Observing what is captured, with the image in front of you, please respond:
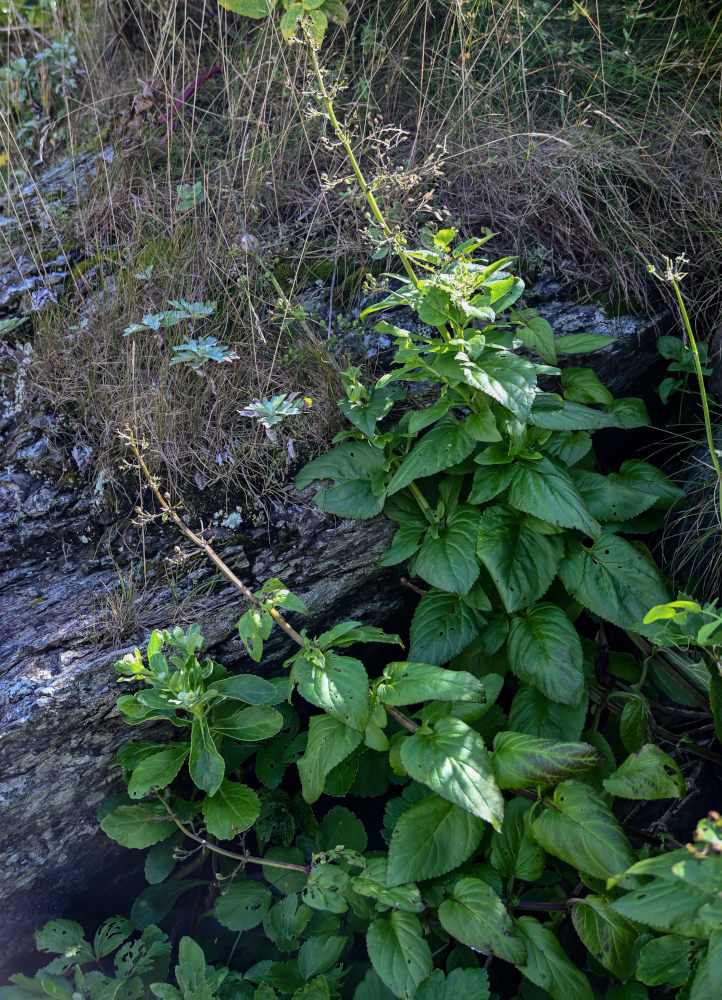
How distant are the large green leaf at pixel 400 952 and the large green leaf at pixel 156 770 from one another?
67 centimetres

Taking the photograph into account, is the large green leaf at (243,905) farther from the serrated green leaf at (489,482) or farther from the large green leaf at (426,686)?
the serrated green leaf at (489,482)

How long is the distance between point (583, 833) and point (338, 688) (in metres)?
0.67

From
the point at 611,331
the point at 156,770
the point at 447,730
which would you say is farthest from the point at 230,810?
the point at 611,331

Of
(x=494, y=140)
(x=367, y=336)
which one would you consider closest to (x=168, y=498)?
(x=367, y=336)

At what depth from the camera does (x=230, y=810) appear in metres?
2.10

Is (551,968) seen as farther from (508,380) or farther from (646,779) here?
(508,380)

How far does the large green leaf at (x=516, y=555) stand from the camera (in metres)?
2.13

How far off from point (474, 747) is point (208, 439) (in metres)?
1.40

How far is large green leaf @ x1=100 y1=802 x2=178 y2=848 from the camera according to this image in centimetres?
214

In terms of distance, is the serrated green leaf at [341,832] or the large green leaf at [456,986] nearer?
the large green leaf at [456,986]

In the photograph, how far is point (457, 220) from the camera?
9.65ft

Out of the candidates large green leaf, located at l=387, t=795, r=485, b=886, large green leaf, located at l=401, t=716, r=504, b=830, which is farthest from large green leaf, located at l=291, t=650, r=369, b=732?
large green leaf, located at l=387, t=795, r=485, b=886

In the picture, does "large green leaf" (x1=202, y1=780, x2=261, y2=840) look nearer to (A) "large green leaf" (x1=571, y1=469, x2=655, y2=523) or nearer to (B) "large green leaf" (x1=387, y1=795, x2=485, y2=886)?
(B) "large green leaf" (x1=387, y1=795, x2=485, y2=886)

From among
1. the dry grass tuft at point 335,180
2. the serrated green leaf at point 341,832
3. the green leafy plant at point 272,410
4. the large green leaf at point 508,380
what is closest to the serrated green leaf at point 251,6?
the dry grass tuft at point 335,180
